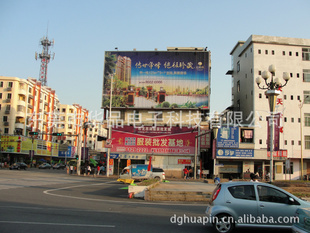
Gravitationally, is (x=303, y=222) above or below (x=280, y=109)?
below

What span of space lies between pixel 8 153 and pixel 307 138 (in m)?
59.3

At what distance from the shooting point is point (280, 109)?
1996 inches

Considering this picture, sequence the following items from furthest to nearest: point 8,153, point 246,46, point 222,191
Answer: point 8,153 < point 246,46 < point 222,191

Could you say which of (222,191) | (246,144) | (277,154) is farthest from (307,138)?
(222,191)

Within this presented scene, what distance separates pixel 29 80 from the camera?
75188 mm

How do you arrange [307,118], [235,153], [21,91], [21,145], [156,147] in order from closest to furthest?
[235,153] → [156,147] → [307,118] → [21,145] → [21,91]

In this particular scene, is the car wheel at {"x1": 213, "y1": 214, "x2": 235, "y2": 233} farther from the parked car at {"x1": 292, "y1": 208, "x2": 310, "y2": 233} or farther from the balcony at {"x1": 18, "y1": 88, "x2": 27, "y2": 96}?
the balcony at {"x1": 18, "y1": 88, "x2": 27, "y2": 96}

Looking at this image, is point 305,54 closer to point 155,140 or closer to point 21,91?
point 155,140

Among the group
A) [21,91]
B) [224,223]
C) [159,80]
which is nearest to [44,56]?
[21,91]

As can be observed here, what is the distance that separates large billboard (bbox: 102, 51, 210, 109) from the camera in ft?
172

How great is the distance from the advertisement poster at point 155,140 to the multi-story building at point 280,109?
6.06m

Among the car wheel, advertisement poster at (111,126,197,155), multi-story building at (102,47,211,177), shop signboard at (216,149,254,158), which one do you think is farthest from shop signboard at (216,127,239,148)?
the car wheel

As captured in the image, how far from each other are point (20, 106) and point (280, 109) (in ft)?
180

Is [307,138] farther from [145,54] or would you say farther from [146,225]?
[146,225]
